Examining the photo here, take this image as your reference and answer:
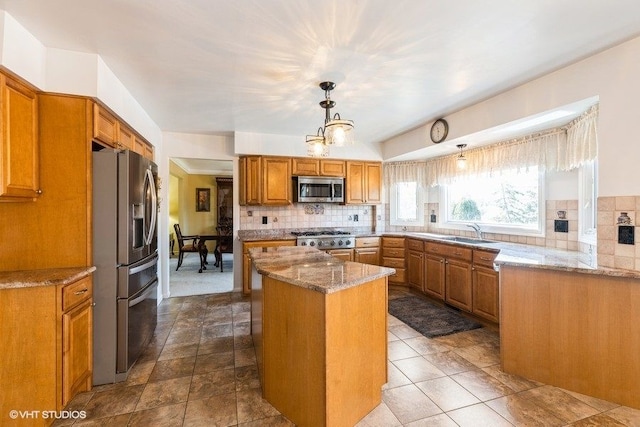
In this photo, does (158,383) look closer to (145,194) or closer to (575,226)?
(145,194)

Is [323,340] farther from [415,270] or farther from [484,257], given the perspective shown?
[415,270]

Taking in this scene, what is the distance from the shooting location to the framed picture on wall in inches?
333

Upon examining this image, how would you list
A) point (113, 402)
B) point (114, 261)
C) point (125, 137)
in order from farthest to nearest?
point (125, 137) < point (114, 261) < point (113, 402)

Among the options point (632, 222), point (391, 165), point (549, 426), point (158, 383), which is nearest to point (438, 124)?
point (391, 165)

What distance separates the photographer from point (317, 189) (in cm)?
Answer: 464

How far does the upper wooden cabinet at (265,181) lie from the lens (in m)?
4.42

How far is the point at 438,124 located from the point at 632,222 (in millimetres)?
2194

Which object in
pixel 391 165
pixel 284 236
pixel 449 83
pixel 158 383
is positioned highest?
pixel 449 83

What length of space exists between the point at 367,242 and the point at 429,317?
1.51m

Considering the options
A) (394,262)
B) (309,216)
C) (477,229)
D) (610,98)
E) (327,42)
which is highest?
(327,42)

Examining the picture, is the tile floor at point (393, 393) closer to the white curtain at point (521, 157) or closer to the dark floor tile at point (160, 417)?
the dark floor tile at point (160, 417)

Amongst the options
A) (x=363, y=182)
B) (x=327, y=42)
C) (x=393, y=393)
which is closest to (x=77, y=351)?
(x=393, y=393)

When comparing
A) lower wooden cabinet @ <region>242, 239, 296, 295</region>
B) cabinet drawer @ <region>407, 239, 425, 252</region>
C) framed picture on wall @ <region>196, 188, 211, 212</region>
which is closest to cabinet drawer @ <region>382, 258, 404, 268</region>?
cabinet drawer @ <region>407, 239, 425, 252</region>

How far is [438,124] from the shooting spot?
12.2 feet
